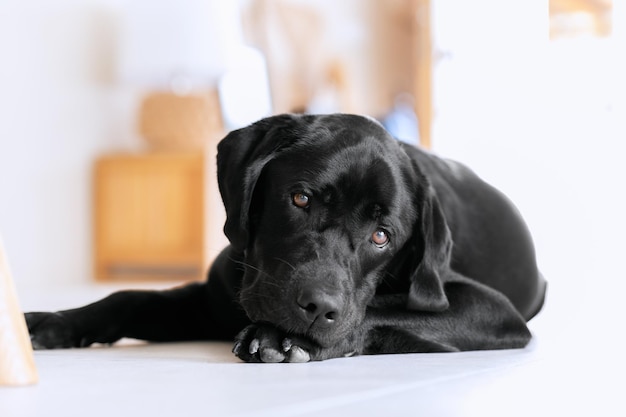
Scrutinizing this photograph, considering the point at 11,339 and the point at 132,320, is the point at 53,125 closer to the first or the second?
the point at 132,320

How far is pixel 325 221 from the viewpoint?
6.57 feet

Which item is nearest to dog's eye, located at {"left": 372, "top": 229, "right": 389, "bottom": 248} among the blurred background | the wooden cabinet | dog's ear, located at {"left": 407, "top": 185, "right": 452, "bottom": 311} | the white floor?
dog's ear, located at {"left": 407, "top": 185, "right": 452, "bottom": 311}

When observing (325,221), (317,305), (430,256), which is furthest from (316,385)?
(430,256)

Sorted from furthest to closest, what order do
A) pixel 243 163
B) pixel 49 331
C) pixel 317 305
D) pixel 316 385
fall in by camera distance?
pixel 49 331 → pixel 243 163 → pixel 317 305 → pixel 316 385

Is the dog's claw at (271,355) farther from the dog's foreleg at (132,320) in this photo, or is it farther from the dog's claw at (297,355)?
the dog's foreleg at (132,320)

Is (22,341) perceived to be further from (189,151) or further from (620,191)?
(189,151)

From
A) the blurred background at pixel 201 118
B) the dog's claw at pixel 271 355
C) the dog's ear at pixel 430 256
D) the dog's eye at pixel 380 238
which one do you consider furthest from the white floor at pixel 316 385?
the blurred background at pixel 201 118

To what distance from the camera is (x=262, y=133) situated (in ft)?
7.20

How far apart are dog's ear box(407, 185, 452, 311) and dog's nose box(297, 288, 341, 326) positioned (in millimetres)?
381

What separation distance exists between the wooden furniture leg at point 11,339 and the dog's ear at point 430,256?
0.96 m

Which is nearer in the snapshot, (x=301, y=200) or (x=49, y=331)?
(x=301, y=200)

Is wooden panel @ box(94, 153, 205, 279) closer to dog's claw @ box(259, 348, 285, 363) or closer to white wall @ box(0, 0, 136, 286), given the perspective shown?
white wall @ box(0, 0, 136, 286)

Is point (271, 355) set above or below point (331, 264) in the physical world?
below

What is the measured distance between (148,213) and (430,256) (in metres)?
4.53
